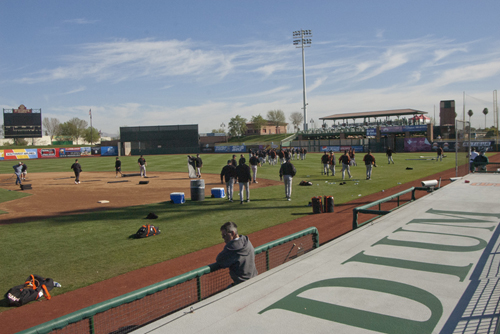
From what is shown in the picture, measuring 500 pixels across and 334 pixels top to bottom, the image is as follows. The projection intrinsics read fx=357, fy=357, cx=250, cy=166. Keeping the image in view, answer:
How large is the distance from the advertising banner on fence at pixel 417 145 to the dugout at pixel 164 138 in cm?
4268

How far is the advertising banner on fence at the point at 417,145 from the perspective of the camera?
192 feet

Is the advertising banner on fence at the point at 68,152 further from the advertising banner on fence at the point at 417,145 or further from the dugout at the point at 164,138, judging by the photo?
the advertising banner on fence at the point at 417,145

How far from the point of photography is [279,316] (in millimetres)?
4039

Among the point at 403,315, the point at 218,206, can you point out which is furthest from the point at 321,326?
the point at 218,206

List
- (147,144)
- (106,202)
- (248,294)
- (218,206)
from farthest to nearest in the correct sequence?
1. (147,144)
2. (106,202)
3. (218,206)
4. (248,294)

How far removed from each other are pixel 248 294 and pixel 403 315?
6.06 feet

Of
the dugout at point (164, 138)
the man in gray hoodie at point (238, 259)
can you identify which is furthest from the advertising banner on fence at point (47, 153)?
the man in gray hoodie at point (238, 259)

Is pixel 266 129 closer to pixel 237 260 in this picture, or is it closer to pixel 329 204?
pixel 329 204

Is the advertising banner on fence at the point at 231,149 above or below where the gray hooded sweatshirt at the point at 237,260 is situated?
above

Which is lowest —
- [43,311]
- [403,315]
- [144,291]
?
[43,311]

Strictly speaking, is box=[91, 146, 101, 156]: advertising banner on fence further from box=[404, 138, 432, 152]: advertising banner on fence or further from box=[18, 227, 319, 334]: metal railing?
box=[18, 227, 319, 334]: metal railing

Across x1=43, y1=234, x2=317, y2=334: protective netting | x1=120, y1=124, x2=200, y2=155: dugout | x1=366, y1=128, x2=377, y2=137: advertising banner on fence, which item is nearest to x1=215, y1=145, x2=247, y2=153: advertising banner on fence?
x1=120, y1=124, x2=200, y2=155: dugout

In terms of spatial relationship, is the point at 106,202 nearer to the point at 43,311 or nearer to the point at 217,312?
the point at 43,311

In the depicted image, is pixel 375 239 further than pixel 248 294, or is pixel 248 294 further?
pixel 375 239
